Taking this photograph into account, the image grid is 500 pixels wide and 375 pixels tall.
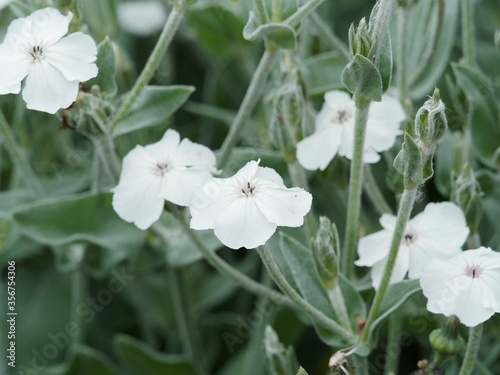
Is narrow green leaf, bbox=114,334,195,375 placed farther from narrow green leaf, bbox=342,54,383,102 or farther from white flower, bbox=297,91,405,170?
narrow green leaf, bbox=342,54,383,102

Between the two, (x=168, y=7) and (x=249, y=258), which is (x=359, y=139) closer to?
(x=249, y=258)

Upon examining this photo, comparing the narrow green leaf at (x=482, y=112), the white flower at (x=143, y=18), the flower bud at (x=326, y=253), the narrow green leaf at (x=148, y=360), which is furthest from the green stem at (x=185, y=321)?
the white flower at (x=143, y=18)

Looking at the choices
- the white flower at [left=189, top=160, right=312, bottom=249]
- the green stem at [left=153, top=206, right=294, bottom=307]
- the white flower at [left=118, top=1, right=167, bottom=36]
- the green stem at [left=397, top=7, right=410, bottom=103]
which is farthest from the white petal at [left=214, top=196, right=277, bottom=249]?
the white flower at [left=118, top=1, right=167, bottom=36]

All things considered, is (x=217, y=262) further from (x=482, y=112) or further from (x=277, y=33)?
(x=482, y=112)

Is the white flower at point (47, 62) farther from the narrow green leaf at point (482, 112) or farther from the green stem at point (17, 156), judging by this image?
the narrow green leaf at point (482, 112)

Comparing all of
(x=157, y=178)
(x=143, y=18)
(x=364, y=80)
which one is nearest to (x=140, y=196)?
(x=157, y=178)

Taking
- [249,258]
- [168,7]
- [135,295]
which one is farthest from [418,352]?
[168,7]
